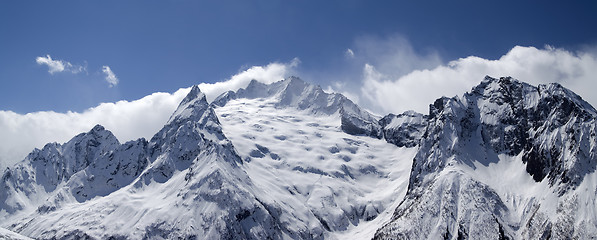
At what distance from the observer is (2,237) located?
192500 millimetres
